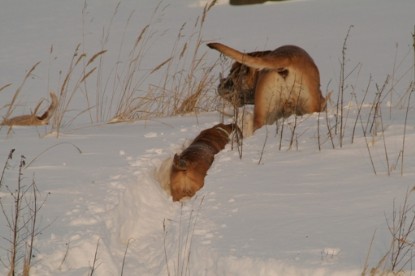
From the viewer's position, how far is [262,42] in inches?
457

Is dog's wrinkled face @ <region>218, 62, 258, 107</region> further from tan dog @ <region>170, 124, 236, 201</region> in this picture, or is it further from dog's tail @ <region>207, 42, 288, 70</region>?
tan dog @ <region>170, 124, 236, 201</region>

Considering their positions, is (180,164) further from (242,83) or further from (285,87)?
(242,83)

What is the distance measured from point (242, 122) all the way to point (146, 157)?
88cm

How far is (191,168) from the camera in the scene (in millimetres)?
3848

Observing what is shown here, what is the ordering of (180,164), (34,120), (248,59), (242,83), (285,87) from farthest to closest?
1. (242,83)
2. (34,120)
3. (285,87)
4. (248,59)
5. (180,164)

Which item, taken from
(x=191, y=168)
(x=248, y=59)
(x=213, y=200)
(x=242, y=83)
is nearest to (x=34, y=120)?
(x=242, y=83)

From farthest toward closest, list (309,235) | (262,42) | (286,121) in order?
(262,42)
(286,121)
(309,235)

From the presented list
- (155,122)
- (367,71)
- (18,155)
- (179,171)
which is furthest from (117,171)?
(367,71)

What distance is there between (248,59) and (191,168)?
3.27 feet

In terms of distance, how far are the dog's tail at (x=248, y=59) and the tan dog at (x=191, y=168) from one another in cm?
53

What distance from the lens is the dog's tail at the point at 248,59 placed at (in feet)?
14.5

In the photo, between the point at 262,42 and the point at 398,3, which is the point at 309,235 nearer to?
the point at 262,42

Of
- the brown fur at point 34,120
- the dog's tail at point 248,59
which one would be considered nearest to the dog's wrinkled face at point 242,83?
the dog's tail at point 248,59

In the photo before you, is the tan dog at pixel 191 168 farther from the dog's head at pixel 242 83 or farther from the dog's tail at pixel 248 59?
the dog's head at pixel 242 83
